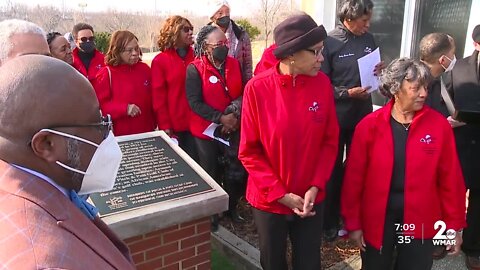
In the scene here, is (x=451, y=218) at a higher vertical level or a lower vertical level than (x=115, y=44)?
lower

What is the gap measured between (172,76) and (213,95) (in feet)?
1.95

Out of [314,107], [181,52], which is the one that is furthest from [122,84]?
[314,107]

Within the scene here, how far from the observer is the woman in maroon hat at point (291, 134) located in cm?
254

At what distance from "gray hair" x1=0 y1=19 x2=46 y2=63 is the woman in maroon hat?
4.87 ft

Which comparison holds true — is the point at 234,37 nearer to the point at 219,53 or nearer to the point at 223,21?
the point at 223,21

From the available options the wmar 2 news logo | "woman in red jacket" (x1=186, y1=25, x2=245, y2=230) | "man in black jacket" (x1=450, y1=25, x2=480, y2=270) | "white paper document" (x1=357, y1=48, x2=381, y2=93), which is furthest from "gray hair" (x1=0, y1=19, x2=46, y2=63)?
"man in black jacket" (x1=450, y1=25, x2=480, y2=270)

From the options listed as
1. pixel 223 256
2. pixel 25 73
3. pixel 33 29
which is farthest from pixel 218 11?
pixel 25 73

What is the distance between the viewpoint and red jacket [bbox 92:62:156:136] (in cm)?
402

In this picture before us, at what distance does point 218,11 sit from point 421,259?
3.06 m

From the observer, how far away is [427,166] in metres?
2.57

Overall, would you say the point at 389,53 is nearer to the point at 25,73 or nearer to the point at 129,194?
the point at 129,194

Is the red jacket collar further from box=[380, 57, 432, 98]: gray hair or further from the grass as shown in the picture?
the grass

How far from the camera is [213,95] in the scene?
3.84 metres

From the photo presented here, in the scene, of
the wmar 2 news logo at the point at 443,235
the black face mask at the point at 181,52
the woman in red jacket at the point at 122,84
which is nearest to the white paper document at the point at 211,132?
the woman in red jacket at the point at 122,84
